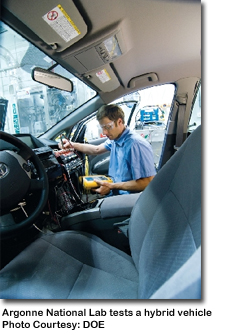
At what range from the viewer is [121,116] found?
144 cm

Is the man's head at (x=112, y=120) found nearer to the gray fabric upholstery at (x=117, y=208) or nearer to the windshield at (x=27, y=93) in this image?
the windshield at (x=27, y=93)

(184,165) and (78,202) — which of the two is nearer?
(184,165)

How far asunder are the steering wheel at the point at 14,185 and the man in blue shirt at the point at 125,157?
1.89 feet

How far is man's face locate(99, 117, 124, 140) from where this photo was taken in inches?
56.2

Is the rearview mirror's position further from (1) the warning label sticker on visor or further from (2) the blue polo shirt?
(2) the blue polo shirt

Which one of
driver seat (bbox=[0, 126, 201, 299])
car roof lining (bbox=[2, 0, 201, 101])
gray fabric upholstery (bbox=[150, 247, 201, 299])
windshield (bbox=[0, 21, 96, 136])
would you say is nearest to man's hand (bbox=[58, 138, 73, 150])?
windshield (bbox=[0, 21, 96, 136])

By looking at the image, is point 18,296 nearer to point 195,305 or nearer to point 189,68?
point 195,305

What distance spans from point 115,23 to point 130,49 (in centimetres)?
30

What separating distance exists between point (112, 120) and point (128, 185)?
486 mm

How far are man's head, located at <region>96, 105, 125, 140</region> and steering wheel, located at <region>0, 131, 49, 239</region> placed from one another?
26.2 inches

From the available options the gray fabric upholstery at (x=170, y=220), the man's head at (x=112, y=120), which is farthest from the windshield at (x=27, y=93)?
the gray fabric upholstery at (x=170, y=220)

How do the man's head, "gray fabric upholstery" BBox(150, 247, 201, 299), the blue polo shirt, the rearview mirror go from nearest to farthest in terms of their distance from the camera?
"gray fabric upholstery" BBox(150, 247, 201, 299) → the rearview mirror → the blue polo shirt → the man's head

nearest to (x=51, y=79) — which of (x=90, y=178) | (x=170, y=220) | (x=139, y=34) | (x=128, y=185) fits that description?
(x=139, y=34)

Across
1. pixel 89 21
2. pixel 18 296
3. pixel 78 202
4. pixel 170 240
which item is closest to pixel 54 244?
pixel 18 296
